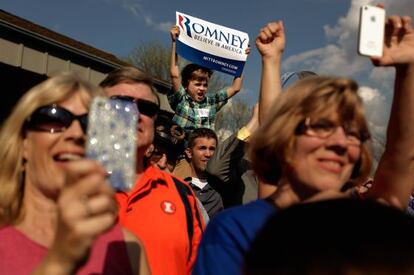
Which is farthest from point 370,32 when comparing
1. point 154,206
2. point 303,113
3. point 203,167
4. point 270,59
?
point 203,167

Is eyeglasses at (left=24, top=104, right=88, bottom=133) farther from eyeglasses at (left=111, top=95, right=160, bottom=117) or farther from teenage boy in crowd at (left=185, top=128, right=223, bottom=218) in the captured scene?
teenage boy in crowd at (left=185, top=128, right=223, bottom=218)

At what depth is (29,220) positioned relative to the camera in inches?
73.2

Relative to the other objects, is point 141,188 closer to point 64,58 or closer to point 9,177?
point 9,177

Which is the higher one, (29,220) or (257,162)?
(257,162)

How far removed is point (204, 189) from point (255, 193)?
39 centimetres

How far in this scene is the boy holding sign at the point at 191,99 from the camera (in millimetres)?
4980

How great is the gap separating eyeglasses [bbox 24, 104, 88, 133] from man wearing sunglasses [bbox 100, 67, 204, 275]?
0.63 meters

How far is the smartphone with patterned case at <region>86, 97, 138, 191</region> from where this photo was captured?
1354 millimetres

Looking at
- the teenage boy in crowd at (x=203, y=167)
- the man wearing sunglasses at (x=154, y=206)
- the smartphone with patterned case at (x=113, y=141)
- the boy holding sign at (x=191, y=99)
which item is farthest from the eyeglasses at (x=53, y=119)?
the boy holding sign at (x=191, y=99)

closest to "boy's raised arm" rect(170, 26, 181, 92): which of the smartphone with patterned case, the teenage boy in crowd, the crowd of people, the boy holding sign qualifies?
the boy holding sign

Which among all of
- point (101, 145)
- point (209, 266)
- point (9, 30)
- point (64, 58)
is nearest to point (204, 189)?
point (209, 266)

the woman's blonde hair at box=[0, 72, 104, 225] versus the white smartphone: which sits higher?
the white smartphone

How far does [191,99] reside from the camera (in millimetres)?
4996

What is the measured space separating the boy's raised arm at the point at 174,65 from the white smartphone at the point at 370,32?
11.3 ft
